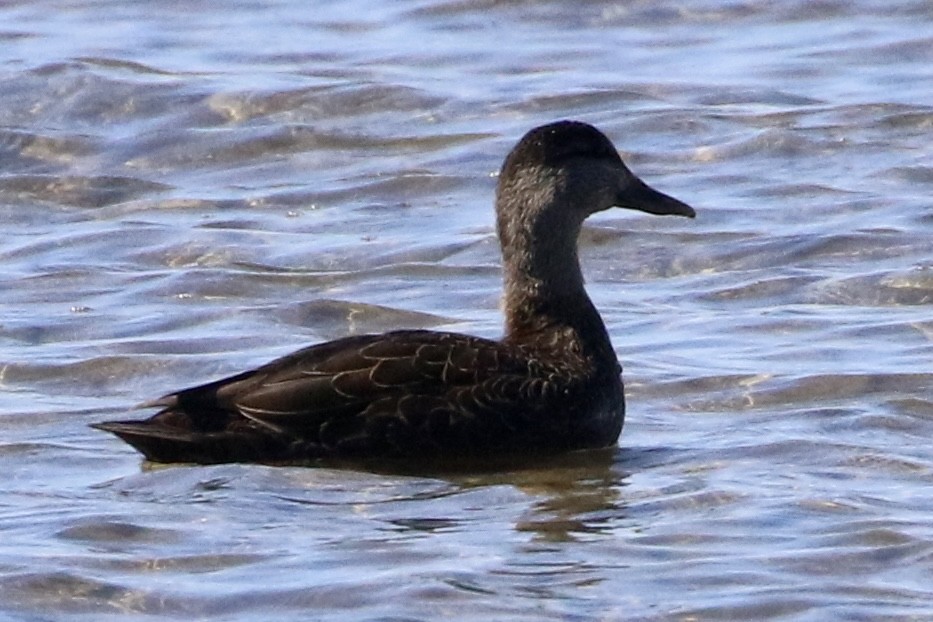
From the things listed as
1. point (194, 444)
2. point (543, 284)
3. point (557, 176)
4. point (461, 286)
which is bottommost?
point (194, 444)

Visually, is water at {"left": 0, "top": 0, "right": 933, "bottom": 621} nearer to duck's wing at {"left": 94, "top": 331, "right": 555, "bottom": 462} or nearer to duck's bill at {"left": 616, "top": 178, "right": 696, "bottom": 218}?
duck's wing at {"left": 94, "top": 331, "right": 555, "bottom": 462}

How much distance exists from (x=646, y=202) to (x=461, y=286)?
2016mm

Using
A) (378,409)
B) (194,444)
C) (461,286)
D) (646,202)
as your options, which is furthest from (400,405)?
(461,286)

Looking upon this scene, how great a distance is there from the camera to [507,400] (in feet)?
32.0

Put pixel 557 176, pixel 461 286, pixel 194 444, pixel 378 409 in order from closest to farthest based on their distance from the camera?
pixel 194 444, pixel 378 409, pixel 557 176, pixel 461 286

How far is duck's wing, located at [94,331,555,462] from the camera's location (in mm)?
9578

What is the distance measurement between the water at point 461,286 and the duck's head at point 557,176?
2.71 feet

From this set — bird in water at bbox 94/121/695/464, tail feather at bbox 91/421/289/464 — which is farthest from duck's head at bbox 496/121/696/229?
tail feather at bbox 91/421/289/464

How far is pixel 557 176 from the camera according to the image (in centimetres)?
1059

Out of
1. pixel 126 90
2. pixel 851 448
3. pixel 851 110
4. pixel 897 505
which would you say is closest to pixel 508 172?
pixel 851 448

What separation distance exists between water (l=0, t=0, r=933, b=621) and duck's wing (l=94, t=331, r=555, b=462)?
169 millimetres

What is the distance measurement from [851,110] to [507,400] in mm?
6774

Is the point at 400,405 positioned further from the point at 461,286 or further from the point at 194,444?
the point at 461,286

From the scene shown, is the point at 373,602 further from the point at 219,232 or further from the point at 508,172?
the point at 219,232
